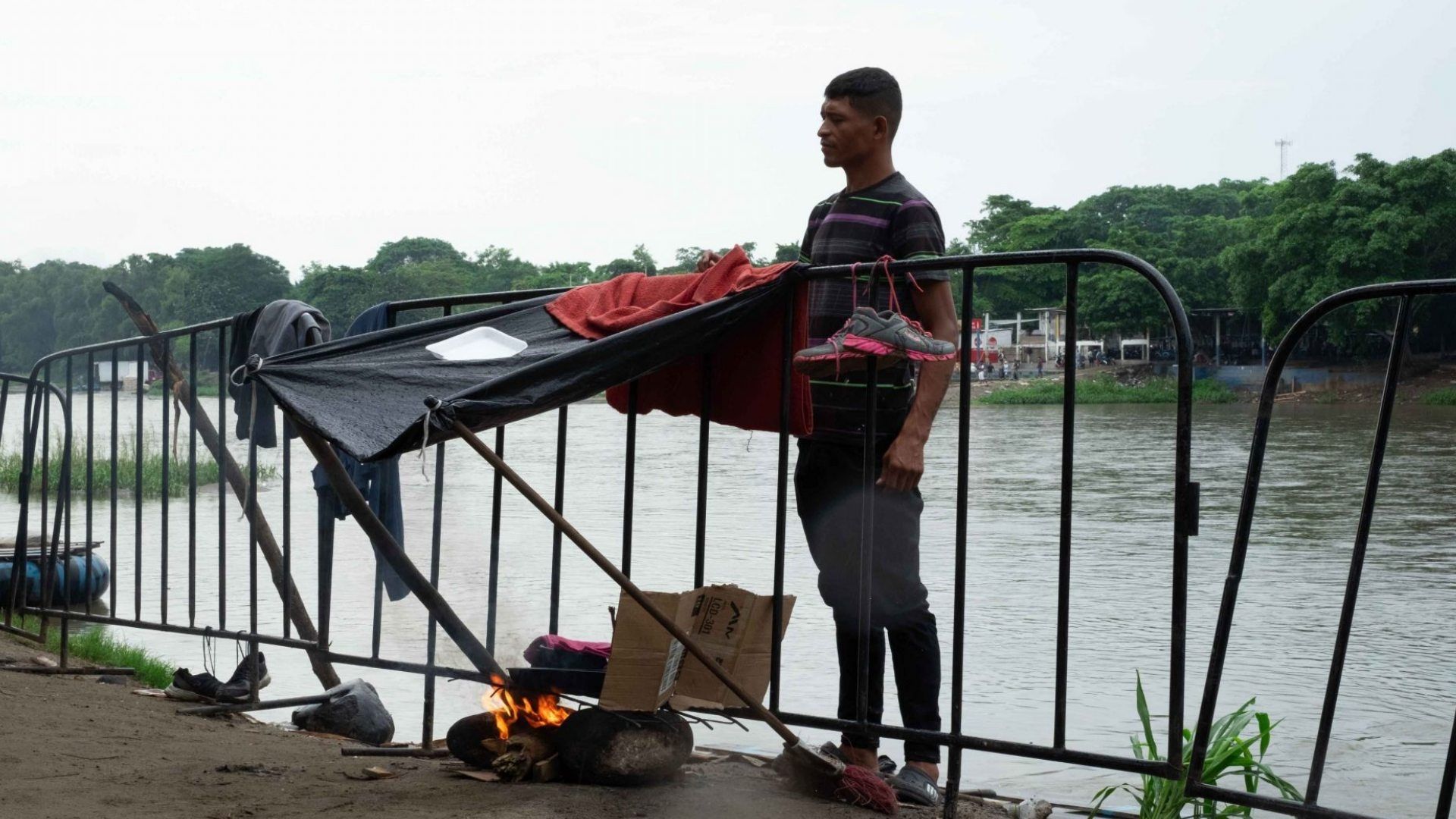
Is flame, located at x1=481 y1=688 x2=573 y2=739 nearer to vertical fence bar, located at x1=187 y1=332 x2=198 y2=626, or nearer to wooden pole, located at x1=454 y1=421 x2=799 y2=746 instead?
wooden pole, located at x1=454 y1=421 x2=799 y2=746

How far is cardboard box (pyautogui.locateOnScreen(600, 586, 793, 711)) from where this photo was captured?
369 cm

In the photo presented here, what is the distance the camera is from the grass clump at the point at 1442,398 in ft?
156

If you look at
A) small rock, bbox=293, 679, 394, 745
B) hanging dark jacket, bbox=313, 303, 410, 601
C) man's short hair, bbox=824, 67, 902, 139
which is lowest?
small rock, bbox=293, 679, 394, 745

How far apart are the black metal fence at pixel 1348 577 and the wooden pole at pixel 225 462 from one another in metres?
3.67

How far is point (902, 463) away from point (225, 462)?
11.7ft

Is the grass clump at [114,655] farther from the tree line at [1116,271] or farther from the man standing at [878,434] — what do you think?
the tree line at [1116,271]

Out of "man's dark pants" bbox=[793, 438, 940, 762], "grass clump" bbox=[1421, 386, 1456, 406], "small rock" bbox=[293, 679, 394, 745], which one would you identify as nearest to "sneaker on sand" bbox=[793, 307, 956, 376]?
"man's dark pants" bbox=[793, 438, 940, 762]

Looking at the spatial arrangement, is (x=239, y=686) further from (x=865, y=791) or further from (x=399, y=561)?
(x=865, y=791)

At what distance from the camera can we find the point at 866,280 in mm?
3775

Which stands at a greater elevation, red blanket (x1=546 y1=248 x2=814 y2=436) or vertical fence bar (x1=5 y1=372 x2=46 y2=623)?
red blanket (x1=546 y1=248 x2=814 y2=436)

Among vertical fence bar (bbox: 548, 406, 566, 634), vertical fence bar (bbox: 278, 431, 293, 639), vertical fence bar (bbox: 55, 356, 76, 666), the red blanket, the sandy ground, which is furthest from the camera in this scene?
vertical fence bar (bbox: 55, 356, 76, 666)

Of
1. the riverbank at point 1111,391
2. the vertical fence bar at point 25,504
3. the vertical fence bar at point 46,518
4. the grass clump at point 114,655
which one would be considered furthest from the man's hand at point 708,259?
the riverbank at point 1111,391

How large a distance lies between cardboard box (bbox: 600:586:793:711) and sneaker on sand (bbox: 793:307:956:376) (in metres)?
0.72

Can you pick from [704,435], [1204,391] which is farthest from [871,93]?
[1204,391]
